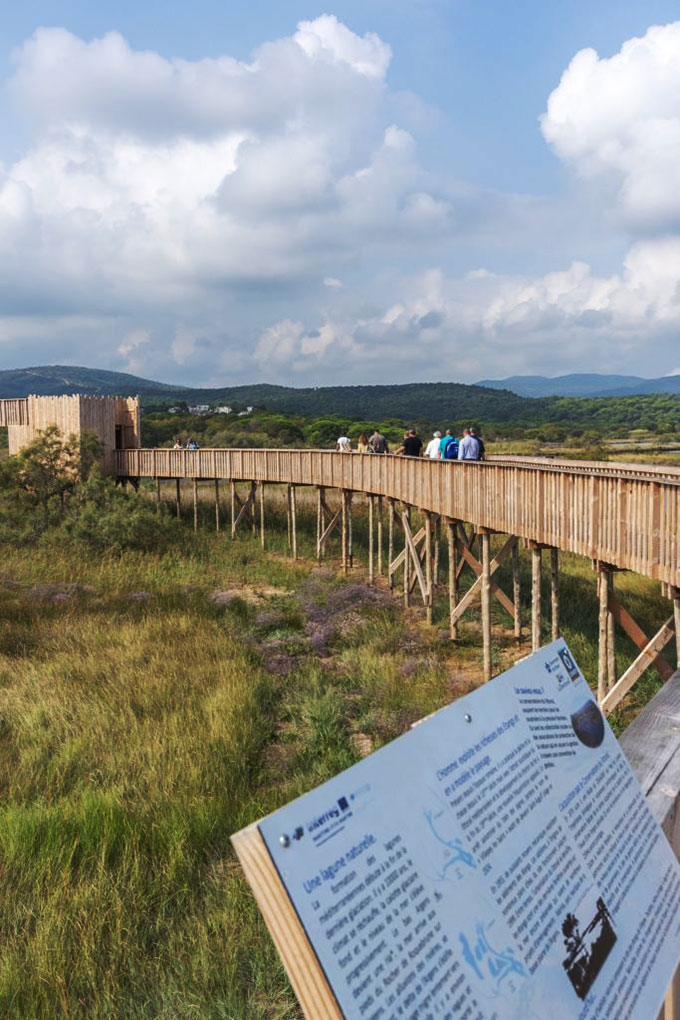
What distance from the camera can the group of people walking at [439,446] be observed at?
650 inches

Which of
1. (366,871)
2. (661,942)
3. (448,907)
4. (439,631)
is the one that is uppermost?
(366,871)

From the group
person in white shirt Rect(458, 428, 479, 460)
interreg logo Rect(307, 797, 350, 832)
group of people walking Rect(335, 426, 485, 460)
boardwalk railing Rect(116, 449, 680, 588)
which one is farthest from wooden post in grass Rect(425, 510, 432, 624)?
interreg logo Rect(307, 797, 350, 832)

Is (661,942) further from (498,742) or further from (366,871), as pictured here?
(366,871)

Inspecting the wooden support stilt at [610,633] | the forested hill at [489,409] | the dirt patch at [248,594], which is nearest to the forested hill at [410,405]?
the forested hill at [489,409]

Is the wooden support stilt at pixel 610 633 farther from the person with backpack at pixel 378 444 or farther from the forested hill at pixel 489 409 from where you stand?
the forested hill at pixel 489 409

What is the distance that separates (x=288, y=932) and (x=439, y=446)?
19173 millimetres

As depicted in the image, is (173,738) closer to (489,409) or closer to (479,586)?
(479,586)

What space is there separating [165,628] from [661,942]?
14487 mm

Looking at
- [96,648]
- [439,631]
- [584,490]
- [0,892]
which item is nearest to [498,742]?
[0,892]

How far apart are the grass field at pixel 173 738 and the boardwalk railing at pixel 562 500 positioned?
275 cm

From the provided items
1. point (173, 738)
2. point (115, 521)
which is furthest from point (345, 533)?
point (173, 738)

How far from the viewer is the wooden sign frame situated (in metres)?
1.11

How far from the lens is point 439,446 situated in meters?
20.0

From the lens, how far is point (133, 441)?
35750 millimetres
